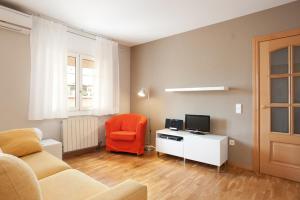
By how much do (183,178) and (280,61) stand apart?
2323 millimetres

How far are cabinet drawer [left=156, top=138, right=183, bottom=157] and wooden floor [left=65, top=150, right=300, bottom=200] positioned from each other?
17 cm

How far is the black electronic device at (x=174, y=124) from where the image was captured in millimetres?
3758

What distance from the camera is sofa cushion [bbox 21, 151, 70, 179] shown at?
181cm

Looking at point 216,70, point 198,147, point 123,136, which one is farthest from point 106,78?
point 198,147

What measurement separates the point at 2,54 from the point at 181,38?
3226 mm

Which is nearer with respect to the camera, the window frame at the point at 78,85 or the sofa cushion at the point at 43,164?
the sofa cushion at the point at 43,164

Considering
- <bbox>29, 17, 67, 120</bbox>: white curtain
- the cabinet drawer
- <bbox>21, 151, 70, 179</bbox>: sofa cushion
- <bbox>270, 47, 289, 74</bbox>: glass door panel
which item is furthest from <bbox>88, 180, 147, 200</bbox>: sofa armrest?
<bbox>270, 47, 289, 74</bbox>: glass door panel

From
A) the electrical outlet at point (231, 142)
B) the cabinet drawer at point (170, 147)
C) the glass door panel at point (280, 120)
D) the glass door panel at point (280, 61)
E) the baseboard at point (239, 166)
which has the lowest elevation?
the baseboard at point (239, 166)

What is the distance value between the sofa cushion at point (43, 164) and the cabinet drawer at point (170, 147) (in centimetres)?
198

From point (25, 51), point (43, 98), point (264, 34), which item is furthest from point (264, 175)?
point (25, 51)

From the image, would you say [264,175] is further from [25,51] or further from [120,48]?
[25,51]

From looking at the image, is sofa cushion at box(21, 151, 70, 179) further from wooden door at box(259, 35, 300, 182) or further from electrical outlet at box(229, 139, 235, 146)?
wooden door at box(259, 35, 300, 182)

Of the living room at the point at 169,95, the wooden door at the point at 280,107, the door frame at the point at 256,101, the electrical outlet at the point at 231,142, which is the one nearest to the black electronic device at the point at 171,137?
the living room at the point at 169,95

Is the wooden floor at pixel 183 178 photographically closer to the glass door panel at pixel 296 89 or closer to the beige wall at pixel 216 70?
the beige wall at pixel 216 70
